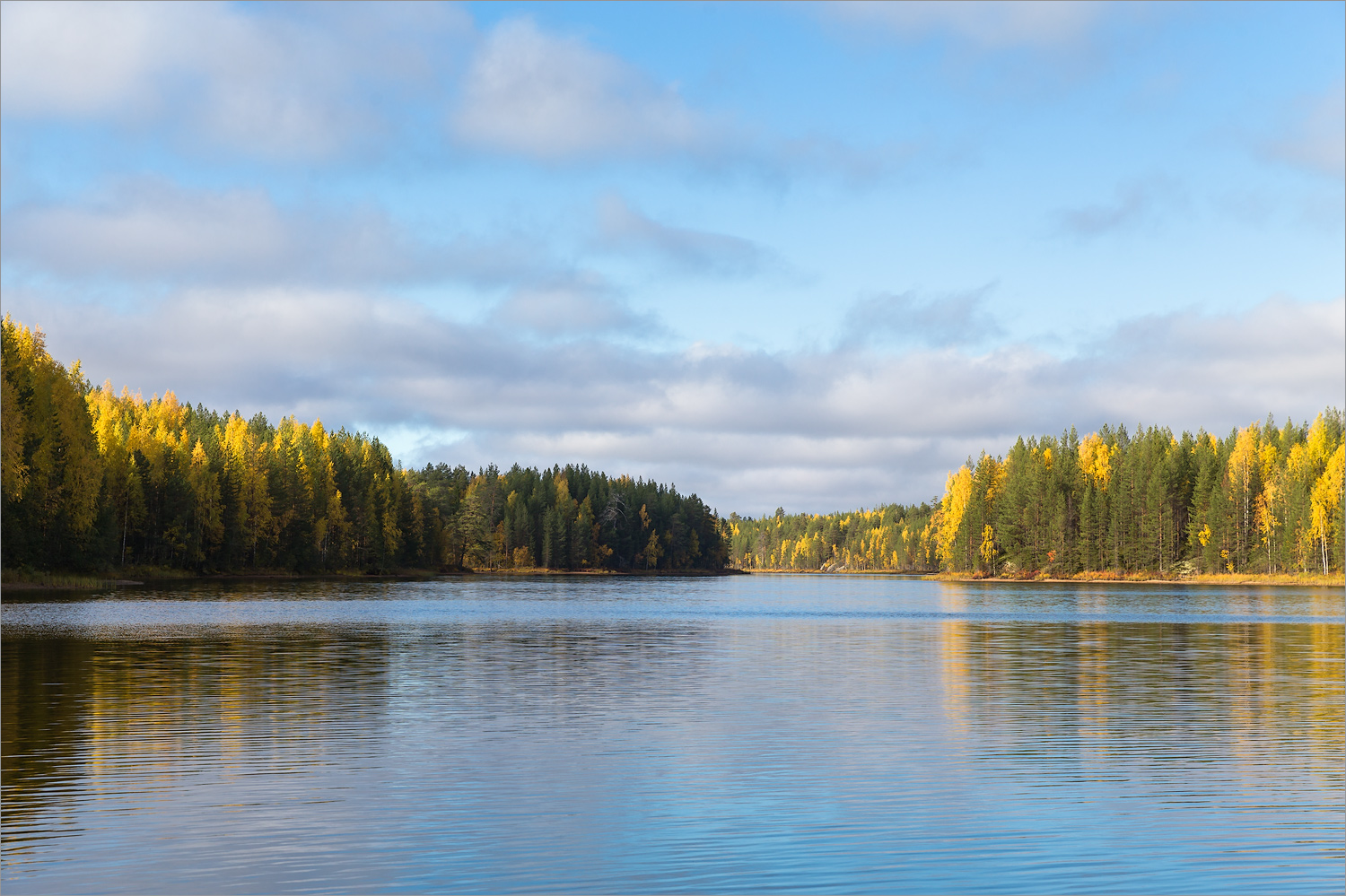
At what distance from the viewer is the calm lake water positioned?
1468 centimetres

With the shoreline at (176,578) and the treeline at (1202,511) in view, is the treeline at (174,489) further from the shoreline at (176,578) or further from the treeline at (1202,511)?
the treeline at (1202,511)

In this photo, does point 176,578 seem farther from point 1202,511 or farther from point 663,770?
point 1202,511

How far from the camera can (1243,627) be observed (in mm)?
64625

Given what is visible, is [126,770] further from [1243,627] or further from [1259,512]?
[1259,512]

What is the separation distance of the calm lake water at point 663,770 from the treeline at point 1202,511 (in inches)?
4891

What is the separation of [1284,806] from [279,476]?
145m

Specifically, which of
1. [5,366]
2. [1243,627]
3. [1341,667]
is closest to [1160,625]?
[1243,627]

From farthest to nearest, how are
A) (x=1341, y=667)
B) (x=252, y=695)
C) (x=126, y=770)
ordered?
(x=1341, y=667)
(x=252, y=695)
(x=126, y=770)

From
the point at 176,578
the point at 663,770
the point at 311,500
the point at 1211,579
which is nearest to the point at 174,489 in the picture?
the point at 176,578

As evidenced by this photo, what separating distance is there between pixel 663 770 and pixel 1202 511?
573 feet

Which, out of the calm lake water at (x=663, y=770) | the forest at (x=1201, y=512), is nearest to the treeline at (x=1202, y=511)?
the forest at (x=1201, y=512)

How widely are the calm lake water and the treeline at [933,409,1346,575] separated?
124 metres

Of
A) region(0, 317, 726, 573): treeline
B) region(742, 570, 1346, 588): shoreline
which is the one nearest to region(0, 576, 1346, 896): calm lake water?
region(0, 317, 726, 573): treeline

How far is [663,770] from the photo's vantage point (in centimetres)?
2119
